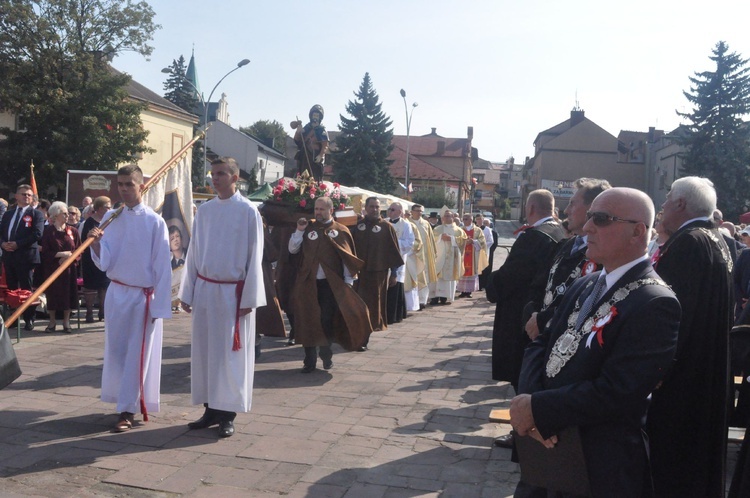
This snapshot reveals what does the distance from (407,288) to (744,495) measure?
457 inches

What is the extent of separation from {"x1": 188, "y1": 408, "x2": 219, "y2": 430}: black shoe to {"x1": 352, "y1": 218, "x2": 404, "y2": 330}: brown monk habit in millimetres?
4804

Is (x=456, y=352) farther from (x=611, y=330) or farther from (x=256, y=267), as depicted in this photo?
(x=611, y=330)

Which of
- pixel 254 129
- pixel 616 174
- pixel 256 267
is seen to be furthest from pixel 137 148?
pixel 254 129

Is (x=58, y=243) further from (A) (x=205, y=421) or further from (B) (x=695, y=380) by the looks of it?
(B) (x=695, y=380)

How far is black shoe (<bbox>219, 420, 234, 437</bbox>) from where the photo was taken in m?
5.86

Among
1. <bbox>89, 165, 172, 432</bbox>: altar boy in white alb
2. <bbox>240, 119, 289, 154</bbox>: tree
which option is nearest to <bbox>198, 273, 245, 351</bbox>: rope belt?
<bbox>89, 165, 172, 432</bbox>: altar boy in white alb

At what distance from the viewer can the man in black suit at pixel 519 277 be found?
18.3ft

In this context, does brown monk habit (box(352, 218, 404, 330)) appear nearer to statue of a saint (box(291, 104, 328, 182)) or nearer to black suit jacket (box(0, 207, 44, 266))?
statue of a saint (box(291, 104, 328, 182))

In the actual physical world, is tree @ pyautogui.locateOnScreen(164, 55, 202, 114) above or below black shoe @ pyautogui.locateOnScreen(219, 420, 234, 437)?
above

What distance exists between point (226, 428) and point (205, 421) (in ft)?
0.86

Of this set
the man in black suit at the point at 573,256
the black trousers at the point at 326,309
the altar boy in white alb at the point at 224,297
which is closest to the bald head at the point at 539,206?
the man in black suit at the point at 573,256

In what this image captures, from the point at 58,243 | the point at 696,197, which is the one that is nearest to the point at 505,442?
the point at 696,197

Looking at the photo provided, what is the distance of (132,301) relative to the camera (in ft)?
19.9

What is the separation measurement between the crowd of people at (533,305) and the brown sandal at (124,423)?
17mm
